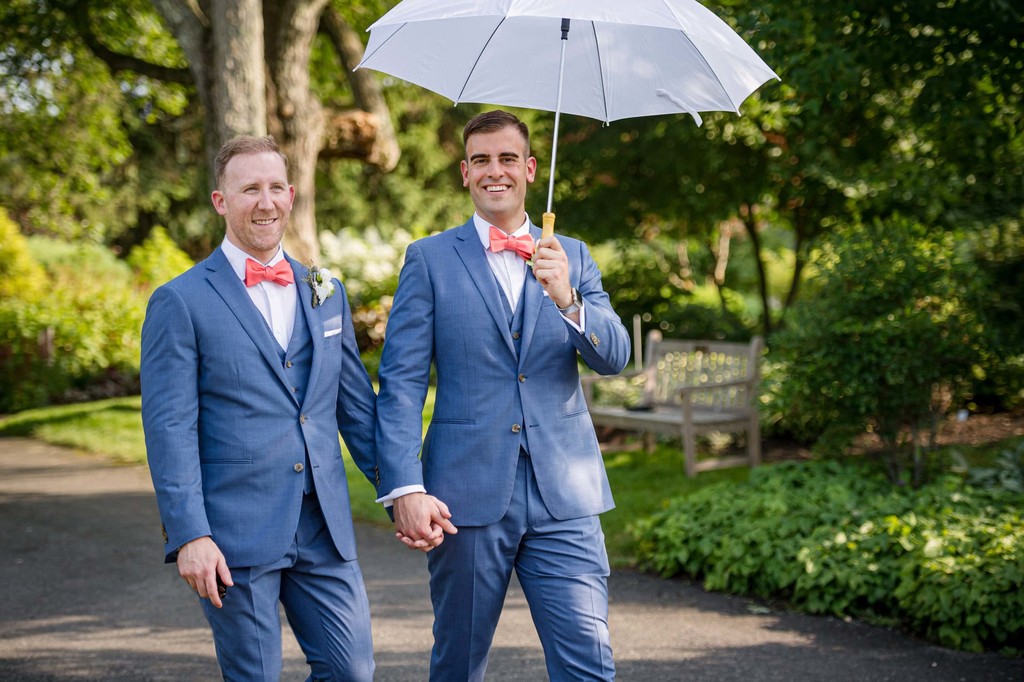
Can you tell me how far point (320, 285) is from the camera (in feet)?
10.6

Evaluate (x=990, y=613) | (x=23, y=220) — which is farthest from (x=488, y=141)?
A: (x=23, y=220)

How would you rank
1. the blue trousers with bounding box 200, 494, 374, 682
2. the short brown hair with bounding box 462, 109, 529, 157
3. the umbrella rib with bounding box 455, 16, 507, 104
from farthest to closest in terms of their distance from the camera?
the umbrella rib with bounding box 455, 16, 507, 104 → the short brown hair with bounding box 462, 109, 529, 157 → the blue trousers with bounding box 200, 494, 374, 682

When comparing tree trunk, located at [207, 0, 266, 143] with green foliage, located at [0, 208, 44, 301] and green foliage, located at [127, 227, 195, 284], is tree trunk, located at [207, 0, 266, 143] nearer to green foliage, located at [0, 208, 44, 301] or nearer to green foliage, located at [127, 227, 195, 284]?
green foliage, located at [127, 227, 195, 284]

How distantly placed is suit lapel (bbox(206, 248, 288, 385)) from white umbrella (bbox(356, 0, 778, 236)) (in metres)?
1.06

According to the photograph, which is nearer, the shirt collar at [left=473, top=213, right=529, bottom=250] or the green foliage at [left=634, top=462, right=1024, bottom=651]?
the shirt collar at [left=473, top=213, right=529, bottom=250]

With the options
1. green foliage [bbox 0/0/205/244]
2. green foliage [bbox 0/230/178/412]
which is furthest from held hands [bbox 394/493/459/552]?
green foliage [bbox 0/230/178/412]

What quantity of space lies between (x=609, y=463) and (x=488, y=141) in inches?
267

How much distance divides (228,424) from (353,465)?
700 centimetres

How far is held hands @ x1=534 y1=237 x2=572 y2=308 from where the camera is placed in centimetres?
299

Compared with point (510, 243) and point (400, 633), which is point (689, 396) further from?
point (510, 243)

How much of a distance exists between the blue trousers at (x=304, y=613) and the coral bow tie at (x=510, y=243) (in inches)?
39.1

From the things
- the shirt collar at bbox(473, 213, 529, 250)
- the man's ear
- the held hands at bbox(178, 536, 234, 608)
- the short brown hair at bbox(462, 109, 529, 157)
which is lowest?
the held hands at bbox(178, 536, 234, 608)

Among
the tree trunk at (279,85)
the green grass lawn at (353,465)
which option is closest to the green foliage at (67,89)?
the tree trunk at (279,85)

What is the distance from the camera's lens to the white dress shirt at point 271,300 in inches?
123
